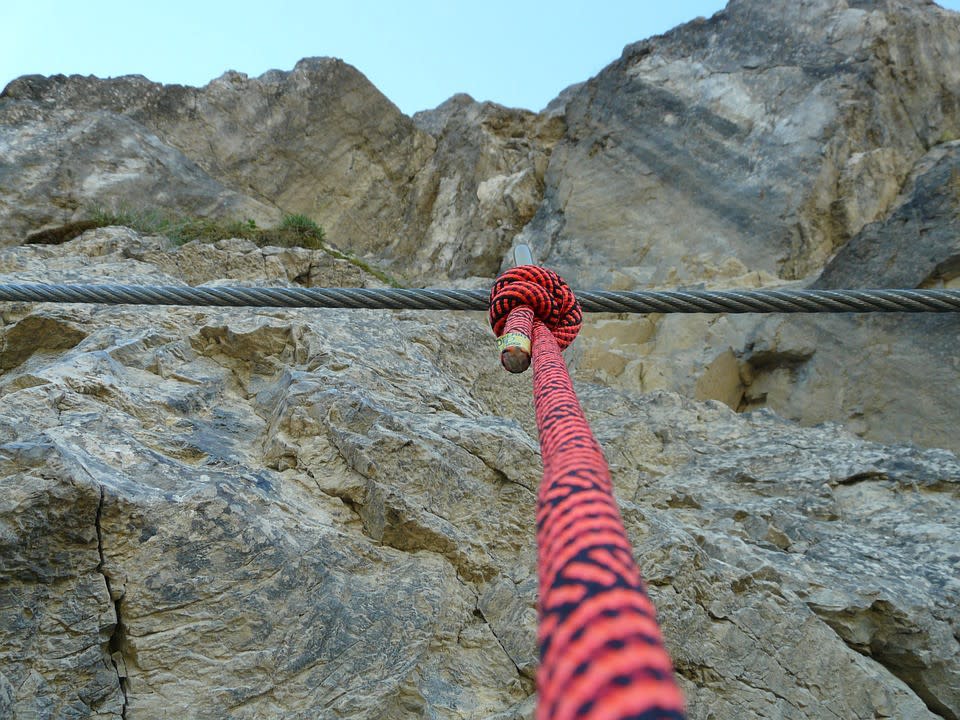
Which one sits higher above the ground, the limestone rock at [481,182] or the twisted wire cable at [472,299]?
the limestone rock at [481,182]

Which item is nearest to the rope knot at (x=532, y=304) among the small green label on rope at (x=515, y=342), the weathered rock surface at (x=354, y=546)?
the small green label on rope at (x=515, y=342)

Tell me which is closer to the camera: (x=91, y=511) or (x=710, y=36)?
(x=91, y=511)

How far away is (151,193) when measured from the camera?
7.48 meters

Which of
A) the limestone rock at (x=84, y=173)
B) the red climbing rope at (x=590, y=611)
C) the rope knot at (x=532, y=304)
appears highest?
the limestone rock at (x=84, y=173)

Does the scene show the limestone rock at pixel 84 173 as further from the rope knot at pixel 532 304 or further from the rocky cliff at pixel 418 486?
the rope knot at pixel 532 304

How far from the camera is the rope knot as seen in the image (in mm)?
1829

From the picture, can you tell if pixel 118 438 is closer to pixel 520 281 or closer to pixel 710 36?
pixel 520 281

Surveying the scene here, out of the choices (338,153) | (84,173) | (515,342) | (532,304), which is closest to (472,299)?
(532,304)

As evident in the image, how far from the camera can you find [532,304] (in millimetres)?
1906

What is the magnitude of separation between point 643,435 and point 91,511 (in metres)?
2.34

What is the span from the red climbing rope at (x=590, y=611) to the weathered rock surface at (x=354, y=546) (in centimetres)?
110

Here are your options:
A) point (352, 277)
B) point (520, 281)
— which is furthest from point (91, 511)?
point (352, 277)

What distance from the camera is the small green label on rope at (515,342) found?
5.07 ft

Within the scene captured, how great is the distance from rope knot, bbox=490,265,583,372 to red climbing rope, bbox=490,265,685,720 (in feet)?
2.64
